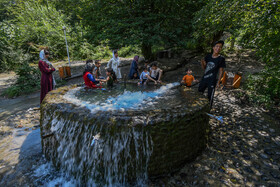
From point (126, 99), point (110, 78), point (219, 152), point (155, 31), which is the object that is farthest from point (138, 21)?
point (219, 152)

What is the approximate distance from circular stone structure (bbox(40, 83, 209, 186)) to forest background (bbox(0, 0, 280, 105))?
320cm

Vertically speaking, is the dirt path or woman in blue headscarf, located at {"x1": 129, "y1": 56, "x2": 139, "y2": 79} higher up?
woman in blue headscarf, located at {"x1": 129, "y1": 56, "x2": 139, "y2": 79}

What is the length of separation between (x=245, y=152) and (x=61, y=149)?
4.13m

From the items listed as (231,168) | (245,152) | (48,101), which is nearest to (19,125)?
(48,101)

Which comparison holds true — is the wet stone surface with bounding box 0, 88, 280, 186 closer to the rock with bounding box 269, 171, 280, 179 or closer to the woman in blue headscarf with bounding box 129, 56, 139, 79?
the rock with bounding box 269, 171, 280, 179

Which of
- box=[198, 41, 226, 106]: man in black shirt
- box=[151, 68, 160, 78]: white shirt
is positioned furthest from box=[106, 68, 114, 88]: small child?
box=[198, 41, 226, 106]: man in black shirt

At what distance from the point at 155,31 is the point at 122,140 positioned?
268 inches

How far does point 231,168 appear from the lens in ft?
10.4

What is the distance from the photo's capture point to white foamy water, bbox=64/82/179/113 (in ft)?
13.1

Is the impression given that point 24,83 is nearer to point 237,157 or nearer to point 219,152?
point 219,152

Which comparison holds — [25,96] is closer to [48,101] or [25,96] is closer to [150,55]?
[48,101]

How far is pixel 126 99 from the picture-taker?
4645mm

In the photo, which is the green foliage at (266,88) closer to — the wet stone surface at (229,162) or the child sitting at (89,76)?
the wet stone surface at (229,162)

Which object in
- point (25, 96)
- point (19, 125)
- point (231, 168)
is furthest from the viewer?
point (25, 96)
